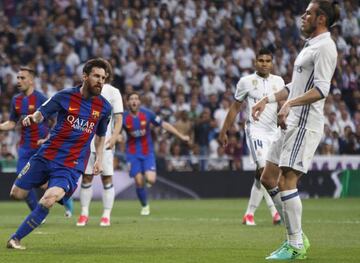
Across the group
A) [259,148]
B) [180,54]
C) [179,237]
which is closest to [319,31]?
[179,237]

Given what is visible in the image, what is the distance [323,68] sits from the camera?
10.0 metres

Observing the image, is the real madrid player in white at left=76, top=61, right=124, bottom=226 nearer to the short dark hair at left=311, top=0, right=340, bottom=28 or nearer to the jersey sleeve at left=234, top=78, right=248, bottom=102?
the jersey sleeve at left=234, top=78, right=248, bottom=102

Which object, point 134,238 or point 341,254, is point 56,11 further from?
point 341,254

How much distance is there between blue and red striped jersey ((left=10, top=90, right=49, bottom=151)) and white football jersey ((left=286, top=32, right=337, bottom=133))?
7007mm

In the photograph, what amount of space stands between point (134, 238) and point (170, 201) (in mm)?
12184

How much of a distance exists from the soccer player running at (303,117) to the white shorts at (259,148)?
16.0 ft

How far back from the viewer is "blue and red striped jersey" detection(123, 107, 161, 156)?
20.2 metres

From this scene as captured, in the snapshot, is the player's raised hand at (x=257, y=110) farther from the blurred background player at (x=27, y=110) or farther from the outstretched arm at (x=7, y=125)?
the blurred background player at (x=27, y=110)

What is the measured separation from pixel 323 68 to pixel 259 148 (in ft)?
18.3

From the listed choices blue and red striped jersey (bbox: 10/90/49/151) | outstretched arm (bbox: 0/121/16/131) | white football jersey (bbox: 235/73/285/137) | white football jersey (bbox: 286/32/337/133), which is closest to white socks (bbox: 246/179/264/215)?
white football jersey (bbox: 235/73/285/137)

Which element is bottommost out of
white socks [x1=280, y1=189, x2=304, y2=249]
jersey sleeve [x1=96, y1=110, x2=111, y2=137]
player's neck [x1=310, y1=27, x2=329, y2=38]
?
white socks [x1=280, y1=189, x2=304, y2=249]

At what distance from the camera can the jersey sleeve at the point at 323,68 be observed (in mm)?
9953

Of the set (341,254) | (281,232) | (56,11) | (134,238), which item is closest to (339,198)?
(56,11)

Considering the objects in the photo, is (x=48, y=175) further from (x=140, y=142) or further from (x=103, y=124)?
(x=140, y=142)
